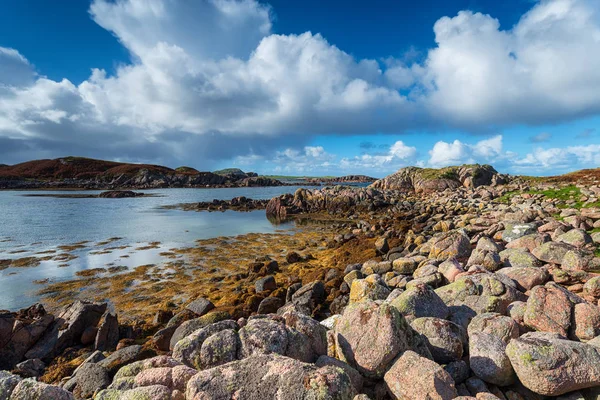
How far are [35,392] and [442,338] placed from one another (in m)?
6.91

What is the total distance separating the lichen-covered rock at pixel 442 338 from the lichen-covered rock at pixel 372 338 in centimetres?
69

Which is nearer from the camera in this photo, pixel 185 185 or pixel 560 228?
pixel 560 228

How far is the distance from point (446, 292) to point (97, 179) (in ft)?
558

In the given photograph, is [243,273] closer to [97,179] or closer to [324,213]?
[324,213]

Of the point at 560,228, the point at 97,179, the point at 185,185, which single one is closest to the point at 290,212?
the point at 560,228

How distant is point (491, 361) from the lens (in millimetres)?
5168

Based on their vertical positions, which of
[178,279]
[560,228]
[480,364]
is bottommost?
[178,279]

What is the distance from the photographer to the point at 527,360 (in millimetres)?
4930

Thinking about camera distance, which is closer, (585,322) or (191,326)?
(585,322)

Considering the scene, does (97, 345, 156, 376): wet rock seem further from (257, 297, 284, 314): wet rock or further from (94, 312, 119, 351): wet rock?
(257, 297, 284, 314): wet rock

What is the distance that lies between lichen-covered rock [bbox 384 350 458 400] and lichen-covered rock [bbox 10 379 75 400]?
5206 millimetres

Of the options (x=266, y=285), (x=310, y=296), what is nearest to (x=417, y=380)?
(x=310, y=296)

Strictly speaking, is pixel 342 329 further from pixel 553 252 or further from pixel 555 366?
pixel 553 252

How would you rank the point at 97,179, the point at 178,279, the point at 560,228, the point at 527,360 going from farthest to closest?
the point at 97,179
the point at 178,279
the point at 560,228
the point at 527,360
